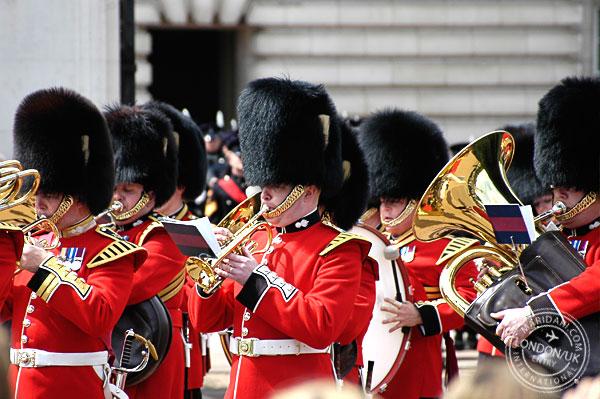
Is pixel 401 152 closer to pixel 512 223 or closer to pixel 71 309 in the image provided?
pixel 512 223

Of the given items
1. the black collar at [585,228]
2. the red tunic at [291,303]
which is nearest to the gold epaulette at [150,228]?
the red tunic at [291,303]

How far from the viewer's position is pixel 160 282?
4543mm

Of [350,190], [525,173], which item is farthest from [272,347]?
[525,173]

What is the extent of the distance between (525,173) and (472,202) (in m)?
2.03

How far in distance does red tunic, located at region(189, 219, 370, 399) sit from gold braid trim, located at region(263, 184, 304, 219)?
102mm

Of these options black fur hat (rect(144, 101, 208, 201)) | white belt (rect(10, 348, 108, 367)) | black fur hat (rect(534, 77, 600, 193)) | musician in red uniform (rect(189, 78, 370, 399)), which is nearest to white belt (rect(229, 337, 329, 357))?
musician in red uniform (rect(189, 78, 370, 399))

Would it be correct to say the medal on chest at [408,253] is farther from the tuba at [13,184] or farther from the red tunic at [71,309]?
the tuba at [13,184]

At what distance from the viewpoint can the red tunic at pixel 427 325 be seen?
4641 mm

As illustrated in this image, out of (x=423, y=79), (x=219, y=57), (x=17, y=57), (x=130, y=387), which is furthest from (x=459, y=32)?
(x=130, y=387)

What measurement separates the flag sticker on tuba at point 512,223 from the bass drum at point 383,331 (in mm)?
799

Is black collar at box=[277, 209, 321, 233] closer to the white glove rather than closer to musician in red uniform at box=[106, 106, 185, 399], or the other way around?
the white glove

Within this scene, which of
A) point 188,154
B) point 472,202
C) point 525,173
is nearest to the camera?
point 472,202

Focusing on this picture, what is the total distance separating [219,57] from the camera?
49.7 ft

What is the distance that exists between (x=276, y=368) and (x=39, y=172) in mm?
1298
